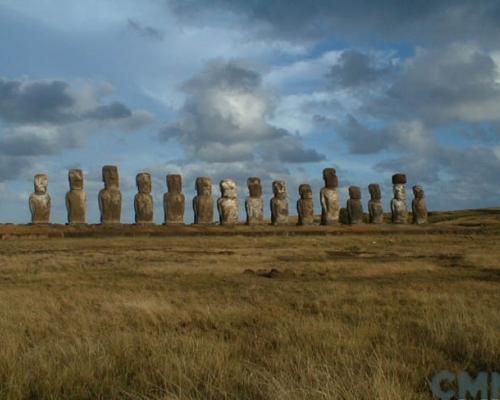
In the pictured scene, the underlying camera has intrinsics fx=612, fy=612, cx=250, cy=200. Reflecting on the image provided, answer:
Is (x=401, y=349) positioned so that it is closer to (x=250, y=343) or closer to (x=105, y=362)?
(x=250, y=343)

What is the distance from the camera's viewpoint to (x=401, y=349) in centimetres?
634

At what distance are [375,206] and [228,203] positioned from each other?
389 inches

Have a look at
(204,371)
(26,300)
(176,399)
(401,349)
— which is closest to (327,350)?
(401,349)

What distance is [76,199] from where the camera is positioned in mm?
30297

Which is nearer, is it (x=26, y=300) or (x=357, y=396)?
(x=357, y=396)

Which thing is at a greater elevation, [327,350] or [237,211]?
[237,211]

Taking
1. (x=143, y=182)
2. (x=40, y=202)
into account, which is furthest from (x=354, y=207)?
(x=40, y=202)

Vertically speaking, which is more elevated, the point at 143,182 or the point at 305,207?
the point at 143,182

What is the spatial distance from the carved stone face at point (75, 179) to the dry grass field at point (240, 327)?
1264 centimetres

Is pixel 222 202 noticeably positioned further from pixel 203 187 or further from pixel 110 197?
pixel 110 197

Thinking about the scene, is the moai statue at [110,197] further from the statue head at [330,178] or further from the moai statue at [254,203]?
the statue head at [330,178]

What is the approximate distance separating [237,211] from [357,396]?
29.1 m

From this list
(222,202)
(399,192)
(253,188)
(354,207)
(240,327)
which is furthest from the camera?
(399,192)

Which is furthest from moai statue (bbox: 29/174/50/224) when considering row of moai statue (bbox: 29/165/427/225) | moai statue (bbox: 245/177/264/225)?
moai statue (bbox: 245/177/264/225)
